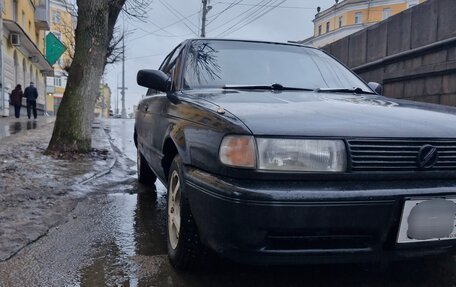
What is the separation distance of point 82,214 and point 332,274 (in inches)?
97.4

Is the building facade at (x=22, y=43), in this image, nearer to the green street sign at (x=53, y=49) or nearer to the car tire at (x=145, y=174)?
the green street sign at (x=53, y=49)

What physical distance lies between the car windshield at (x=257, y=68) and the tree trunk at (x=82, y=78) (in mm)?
4022

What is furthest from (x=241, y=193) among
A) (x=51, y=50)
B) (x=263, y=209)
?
(x=51, y=50)

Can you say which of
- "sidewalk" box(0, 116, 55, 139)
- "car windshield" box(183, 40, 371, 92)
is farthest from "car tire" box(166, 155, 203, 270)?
"sidewalk" box(0, 116, 55, 139)

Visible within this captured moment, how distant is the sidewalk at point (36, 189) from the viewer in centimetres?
338

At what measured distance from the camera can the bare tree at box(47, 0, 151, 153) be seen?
7.03 metres

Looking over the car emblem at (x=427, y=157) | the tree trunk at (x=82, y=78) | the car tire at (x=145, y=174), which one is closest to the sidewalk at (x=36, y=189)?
the tree trunk at (x=82, y=78)

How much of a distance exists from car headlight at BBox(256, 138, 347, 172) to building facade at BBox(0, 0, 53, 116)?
19.9m

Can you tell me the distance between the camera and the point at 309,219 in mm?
1921

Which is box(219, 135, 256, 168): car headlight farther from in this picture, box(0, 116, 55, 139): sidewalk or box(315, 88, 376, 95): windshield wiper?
box(0, 116, 55, 139): sidewalk

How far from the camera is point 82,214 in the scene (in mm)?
4012

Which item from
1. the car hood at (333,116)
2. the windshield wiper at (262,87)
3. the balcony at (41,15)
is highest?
the balcony at (41,15)

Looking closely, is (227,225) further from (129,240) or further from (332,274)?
(129,240)

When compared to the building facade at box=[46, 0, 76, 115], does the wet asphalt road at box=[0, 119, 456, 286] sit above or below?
below
